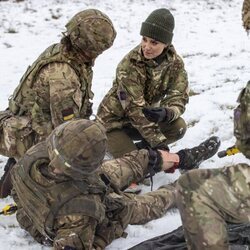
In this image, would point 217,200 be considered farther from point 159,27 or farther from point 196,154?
point 159,27

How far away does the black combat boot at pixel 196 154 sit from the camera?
491 centimetres

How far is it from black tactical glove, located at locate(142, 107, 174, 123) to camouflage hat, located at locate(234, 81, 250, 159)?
2016mm

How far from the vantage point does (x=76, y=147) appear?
3264 millimetres

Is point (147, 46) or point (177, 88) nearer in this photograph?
point (147, 46)

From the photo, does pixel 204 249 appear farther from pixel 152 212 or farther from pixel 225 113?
pixel 225 113

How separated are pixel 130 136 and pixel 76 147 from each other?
88.1 inches

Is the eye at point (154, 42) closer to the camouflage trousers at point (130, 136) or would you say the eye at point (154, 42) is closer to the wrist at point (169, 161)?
the camouflage trousers at point (130, 136)

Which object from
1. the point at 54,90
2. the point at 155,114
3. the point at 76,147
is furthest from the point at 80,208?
the point at 155,114

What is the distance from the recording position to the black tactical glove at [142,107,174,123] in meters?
4.96

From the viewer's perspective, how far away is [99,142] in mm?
3346

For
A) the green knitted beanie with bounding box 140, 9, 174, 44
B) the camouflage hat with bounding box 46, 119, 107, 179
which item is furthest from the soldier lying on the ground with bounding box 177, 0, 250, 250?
the green knitted beanie with bounding box 140, 9, 174, 44

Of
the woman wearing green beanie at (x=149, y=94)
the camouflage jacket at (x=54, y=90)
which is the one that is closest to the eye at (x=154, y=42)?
the woman wearing green beanie at (x=149, y=94)

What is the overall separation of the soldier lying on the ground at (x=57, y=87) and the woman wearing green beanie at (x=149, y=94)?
1.80ft

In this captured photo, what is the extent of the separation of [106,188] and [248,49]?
283 inches
